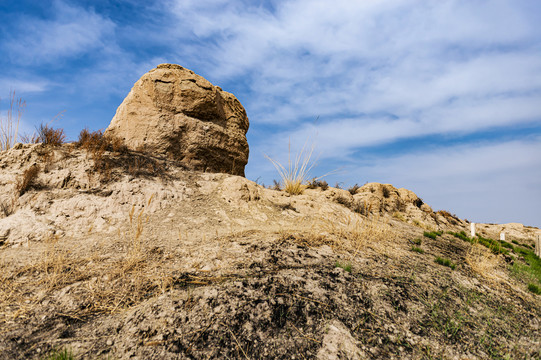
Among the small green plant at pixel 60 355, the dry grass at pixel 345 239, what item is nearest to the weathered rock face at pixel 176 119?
the dry grass at pixel 345 239

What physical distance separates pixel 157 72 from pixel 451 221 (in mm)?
15844

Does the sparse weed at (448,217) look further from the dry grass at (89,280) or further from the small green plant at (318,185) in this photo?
the dry grass at (89,280)

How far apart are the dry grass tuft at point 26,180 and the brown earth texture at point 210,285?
3cm

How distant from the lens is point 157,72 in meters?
8.26

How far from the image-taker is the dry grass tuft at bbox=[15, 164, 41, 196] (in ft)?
19.5

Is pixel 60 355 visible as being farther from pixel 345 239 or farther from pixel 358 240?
pixel 358 240

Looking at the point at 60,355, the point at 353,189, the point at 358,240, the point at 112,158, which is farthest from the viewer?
the point at 353,189

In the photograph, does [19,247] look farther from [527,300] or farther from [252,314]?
[527,300]

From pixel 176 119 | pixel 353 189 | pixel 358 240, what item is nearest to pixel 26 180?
pixel 176 119

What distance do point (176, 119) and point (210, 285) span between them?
5933 millimetres

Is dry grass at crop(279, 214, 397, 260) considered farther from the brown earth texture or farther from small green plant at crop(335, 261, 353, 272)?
small green plant at crop(335, 261, 353, 272)

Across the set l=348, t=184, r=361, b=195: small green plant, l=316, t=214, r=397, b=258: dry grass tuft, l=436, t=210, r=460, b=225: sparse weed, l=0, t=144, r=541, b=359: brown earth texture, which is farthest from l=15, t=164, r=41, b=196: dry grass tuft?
l=436, t=210, r=460, b=225: sparse weed

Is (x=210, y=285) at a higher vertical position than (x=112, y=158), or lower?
lower

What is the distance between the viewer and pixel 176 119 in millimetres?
8055
